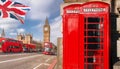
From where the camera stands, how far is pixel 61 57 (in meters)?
9.88

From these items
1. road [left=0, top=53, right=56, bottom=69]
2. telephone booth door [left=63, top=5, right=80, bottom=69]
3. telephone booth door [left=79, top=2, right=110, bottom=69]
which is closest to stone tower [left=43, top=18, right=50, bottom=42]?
road [left=0, top=53, right=56, bottom=69]

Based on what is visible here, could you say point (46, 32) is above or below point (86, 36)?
above

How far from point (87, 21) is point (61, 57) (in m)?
1.81

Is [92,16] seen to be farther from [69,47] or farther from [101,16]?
[69,47]

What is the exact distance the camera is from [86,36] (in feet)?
28.7

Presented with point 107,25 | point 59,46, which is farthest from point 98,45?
point 59,46

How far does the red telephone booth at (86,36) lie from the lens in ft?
28.4

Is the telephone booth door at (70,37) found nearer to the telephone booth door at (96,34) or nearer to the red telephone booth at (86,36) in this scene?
the red telephone booth at (86,36)

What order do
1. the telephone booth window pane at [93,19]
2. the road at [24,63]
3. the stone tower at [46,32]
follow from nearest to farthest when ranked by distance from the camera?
the telephone booth window pane at [93,19] → the road at [24,63] → the stone tower at [46,32]

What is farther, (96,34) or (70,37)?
(70,37)

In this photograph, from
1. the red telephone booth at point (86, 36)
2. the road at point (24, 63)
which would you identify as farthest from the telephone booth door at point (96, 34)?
the road at point (24, 63)

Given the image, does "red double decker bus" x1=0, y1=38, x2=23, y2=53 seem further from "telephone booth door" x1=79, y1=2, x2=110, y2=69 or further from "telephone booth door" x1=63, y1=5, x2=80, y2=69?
"telephone booth door" x1=79, y1=2, x2=110, y2=69

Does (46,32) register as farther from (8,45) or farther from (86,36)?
(86,36)

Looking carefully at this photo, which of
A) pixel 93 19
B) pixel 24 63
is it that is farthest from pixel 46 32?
pixel 93 19
